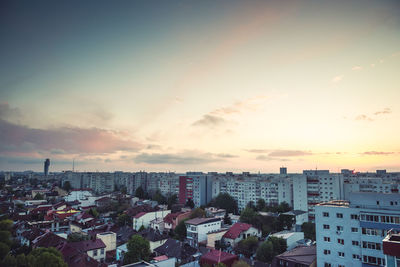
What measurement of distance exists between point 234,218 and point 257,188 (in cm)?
765

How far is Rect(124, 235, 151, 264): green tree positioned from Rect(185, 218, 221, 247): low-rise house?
5.21 meters

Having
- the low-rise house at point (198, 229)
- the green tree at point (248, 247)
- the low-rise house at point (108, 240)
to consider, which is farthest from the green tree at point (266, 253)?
the low-rise house at point (108, 240)

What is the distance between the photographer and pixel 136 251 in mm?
12242

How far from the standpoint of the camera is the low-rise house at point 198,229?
1716 centimetres

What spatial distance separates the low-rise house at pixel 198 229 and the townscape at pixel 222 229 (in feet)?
0.21

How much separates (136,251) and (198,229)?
577 cm

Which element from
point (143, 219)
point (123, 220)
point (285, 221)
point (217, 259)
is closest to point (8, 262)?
point (217, 259)

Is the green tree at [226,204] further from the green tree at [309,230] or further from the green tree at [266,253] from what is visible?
the green tree at [266,253]

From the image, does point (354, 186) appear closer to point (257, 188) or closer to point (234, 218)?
point (257, 188)

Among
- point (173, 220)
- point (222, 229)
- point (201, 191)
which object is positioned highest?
point (201, 191)

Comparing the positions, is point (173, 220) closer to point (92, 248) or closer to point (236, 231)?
point (236, 231)

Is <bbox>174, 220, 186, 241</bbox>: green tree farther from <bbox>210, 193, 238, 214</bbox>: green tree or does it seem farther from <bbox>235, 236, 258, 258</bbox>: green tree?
<bbox>210, 193, 238, 214</bbox>: green tree

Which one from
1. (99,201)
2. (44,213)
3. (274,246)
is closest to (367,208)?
(274,246)

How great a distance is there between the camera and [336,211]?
10.4 metres
